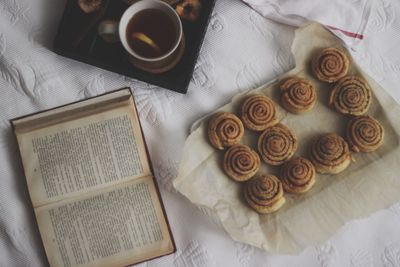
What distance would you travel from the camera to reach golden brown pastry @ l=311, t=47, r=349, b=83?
3.01ft

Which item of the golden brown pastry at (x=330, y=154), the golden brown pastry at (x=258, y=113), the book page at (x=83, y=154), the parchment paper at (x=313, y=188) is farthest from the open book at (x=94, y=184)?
the golden brown pastry at (x=330, y=154)

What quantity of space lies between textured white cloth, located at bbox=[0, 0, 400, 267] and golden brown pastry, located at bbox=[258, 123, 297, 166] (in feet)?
0.35

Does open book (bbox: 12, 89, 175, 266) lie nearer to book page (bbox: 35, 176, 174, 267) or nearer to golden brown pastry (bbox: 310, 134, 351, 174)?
book page (bbox: 35, 176, 174, 267)

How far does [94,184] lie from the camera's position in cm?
90

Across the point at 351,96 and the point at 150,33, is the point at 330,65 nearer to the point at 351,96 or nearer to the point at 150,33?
the point at 351,96

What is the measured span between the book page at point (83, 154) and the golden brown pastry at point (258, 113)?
8.4 inches

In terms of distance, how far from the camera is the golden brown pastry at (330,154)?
89 centimetres

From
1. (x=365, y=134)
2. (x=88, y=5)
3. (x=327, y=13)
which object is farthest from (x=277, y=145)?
(x=88, y=5)

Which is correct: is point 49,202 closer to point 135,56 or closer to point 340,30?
point 135,56

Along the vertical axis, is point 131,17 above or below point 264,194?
above

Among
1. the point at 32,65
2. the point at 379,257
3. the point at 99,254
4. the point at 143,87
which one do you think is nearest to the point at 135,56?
the point at 143,87

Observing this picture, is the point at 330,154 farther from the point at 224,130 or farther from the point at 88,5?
the point at 88,5

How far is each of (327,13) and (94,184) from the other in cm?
57

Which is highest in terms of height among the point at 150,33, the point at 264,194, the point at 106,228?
the point at 150,33
